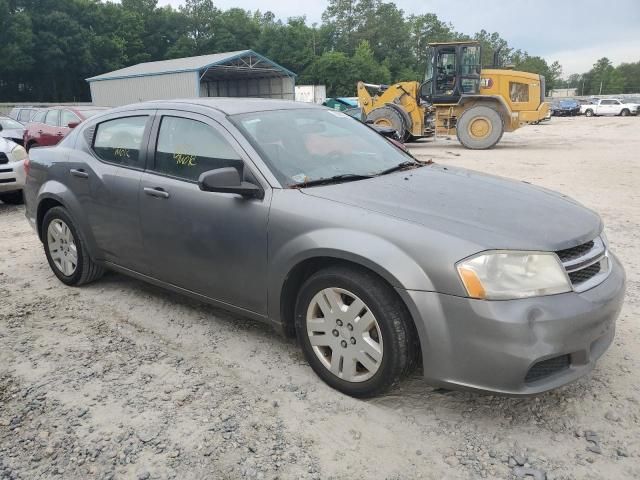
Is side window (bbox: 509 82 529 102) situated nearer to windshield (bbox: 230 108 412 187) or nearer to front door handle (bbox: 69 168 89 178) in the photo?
windshield (bbox: 230 108 412 187)

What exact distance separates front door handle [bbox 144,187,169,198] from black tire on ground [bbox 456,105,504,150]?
48.5 feet

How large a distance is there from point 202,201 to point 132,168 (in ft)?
2.80

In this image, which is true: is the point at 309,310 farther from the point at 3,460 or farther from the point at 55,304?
the point at 55,304

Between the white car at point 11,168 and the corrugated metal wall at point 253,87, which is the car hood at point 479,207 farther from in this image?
the corrugated metal wall at point 253,87

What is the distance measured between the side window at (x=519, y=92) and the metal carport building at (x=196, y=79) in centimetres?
1682

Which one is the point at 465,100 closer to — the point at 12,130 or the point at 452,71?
the point at 452,71

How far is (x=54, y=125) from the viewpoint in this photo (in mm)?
11898

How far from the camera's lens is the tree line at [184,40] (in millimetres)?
52281

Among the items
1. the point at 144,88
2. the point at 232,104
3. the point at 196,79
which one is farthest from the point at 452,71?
the point at 144,88

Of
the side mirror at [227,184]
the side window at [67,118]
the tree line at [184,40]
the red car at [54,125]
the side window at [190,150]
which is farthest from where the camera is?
the tree line at [184,40]

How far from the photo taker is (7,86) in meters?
52.8

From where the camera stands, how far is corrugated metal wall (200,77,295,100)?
122ft

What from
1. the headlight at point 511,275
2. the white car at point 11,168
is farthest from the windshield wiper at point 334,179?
the white car at point 11,168

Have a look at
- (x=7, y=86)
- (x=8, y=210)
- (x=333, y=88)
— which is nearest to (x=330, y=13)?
(x=333, y=88)
